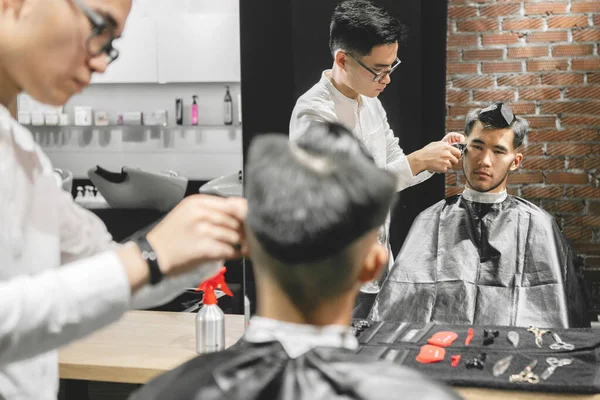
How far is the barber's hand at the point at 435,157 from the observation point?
3.45 m

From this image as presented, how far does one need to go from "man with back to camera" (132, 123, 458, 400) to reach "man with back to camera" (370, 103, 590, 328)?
2.23 metres

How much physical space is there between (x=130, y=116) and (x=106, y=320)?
543cm

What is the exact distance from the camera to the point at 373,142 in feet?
11.5

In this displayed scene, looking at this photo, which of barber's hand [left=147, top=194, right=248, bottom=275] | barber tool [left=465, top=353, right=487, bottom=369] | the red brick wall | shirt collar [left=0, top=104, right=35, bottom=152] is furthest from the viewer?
the red brick wall

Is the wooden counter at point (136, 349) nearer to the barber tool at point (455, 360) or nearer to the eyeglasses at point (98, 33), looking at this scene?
the barber tool at point (455, 360)

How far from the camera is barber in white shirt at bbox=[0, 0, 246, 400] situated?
105cm

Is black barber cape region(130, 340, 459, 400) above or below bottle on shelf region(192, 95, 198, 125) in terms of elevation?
below

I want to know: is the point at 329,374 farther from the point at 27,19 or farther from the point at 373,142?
the point at 373,142

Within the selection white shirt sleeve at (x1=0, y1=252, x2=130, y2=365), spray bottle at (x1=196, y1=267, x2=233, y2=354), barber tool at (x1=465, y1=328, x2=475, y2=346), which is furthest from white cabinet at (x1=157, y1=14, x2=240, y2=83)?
white shirt sleeve at (x1=0, y1=252, x2=130, y2=365)

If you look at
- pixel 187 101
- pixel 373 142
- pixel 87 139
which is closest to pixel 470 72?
pixel 373 142

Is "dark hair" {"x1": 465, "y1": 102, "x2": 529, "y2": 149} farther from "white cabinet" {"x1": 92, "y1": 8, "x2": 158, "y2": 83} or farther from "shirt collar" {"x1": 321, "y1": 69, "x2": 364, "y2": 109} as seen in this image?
"white cabinet" {"x1": 92, "y1": 8, "x2": 158, "y2": 83}

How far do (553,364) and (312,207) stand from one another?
1470mm

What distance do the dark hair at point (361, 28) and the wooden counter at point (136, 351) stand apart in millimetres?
1344

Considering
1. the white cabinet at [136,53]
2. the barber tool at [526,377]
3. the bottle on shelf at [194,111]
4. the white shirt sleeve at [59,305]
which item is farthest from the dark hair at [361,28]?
the white cabinet at [136,53]
